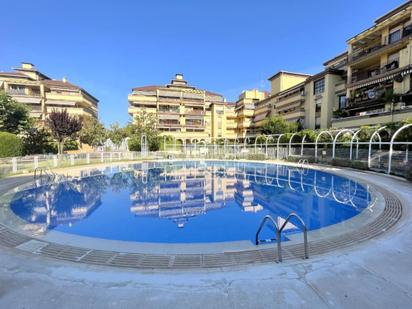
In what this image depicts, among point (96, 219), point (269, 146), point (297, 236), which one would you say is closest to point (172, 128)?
point (269, 146)

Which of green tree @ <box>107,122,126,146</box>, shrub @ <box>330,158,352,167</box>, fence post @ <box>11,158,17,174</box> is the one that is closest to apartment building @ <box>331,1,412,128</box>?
shrub @ <box>330,158,352,167</box>

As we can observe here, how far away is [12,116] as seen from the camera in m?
26.7

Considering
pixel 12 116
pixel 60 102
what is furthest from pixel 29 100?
pixel 12 116

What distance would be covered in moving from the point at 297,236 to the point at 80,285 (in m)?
4.40

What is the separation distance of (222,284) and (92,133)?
136 feet

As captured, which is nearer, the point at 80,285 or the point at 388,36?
the point at 80,285

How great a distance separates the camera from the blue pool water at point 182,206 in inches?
283

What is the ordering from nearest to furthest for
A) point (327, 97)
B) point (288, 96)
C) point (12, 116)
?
point (12, 116) < point (327, 97) < point (288, 96)

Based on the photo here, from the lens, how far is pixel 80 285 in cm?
328

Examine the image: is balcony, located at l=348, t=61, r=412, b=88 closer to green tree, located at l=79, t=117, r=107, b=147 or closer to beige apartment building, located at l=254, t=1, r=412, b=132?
beige apartment building, located at l=254, t=1, r=412, b=132

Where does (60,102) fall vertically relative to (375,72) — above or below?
below

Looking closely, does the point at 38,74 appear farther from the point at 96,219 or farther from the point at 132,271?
the point at 132,271

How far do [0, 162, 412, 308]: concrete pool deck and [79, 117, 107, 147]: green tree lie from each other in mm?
38543

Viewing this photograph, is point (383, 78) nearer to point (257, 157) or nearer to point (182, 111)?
point (257, 157)
